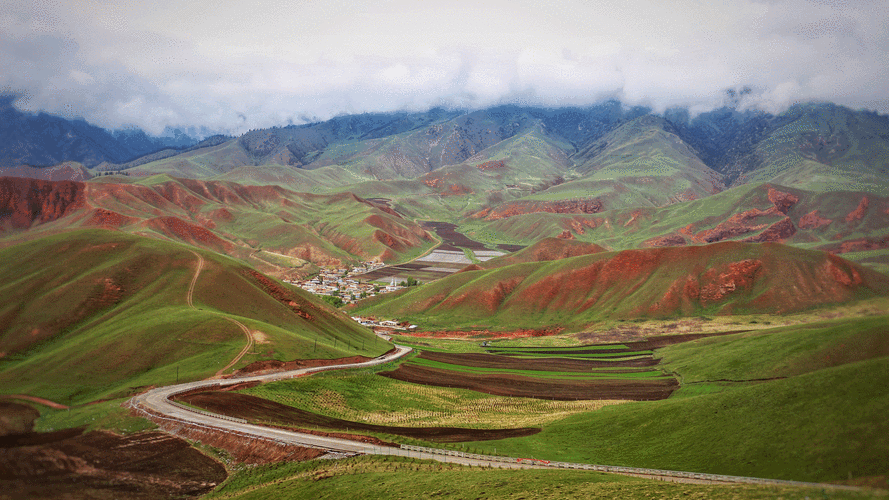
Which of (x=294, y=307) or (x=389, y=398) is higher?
(x=294, y=307)

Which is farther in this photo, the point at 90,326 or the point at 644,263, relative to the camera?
the point at 644,263

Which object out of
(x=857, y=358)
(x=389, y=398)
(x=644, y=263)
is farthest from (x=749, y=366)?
(x=644, y=263)

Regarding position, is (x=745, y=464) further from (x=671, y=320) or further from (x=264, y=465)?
(x=671, y=320)

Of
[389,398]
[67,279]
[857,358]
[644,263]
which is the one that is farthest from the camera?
[644,263]

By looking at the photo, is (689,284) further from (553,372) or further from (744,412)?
(744,412)

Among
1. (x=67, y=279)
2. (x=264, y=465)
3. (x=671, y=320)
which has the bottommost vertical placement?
(x=671, y=320)

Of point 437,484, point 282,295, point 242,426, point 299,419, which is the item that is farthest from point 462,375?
point 437,484

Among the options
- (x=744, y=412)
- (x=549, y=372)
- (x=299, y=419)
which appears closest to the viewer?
(x=744, y=412)
